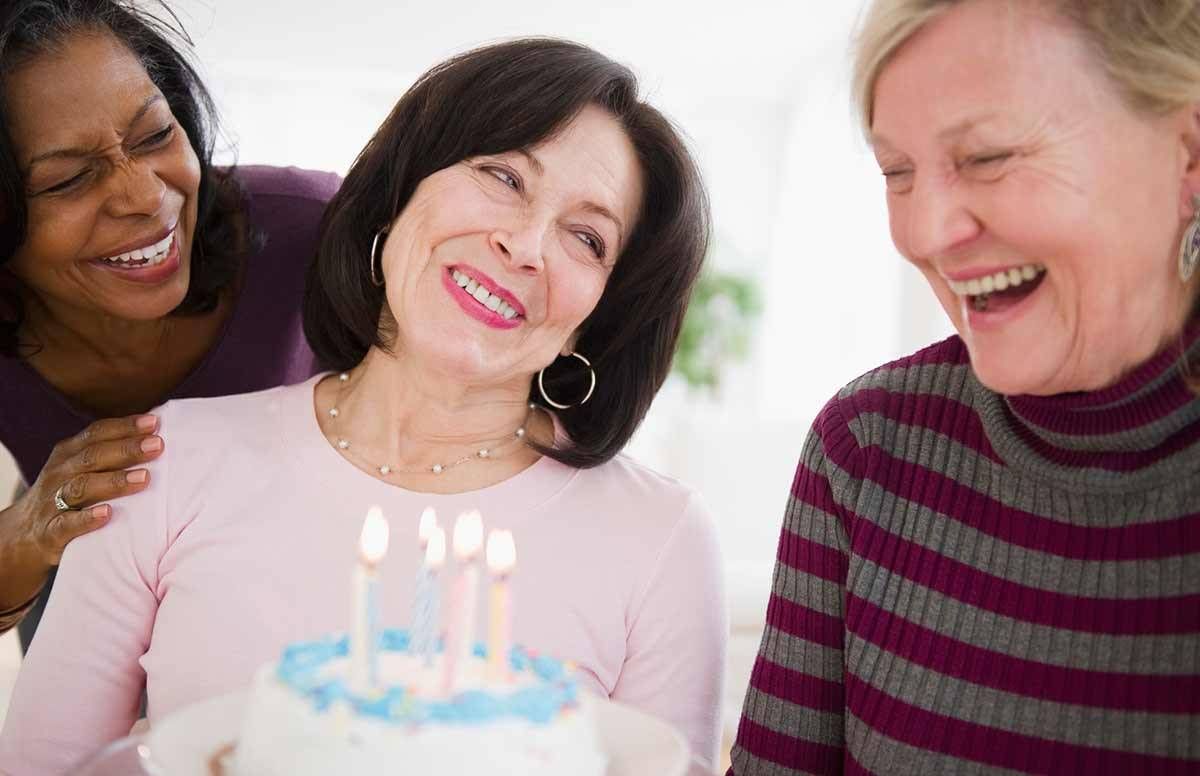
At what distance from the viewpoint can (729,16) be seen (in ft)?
24.5

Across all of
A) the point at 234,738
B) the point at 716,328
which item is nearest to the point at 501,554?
the point at 234,738

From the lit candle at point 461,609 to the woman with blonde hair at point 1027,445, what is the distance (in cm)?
59

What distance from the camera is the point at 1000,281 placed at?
120cm

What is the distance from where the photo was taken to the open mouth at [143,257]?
1.93 metres

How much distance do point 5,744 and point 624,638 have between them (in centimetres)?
81

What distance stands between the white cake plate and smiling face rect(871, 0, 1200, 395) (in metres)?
0.53

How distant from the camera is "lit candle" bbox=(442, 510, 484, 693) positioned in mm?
887

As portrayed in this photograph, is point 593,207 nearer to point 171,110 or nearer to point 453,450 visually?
point 453,450

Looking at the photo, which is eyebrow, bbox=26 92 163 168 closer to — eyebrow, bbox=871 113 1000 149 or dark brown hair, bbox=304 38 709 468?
dark brown hair, bbox=304 38 709 468

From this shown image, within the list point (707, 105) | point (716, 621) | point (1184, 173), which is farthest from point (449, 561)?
point (707, 105)

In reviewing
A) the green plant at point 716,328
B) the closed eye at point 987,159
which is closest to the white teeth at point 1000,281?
the closed eye at point 987,159

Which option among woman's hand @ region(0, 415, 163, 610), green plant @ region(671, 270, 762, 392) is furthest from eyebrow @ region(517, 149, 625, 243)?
green plant @ region(671, 270, 762, 392)

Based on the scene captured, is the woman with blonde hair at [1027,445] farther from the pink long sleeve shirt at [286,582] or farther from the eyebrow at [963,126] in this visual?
the pink long sleeve shirt at [286,582]

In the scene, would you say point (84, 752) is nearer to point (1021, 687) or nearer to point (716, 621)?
point (716, 621)
